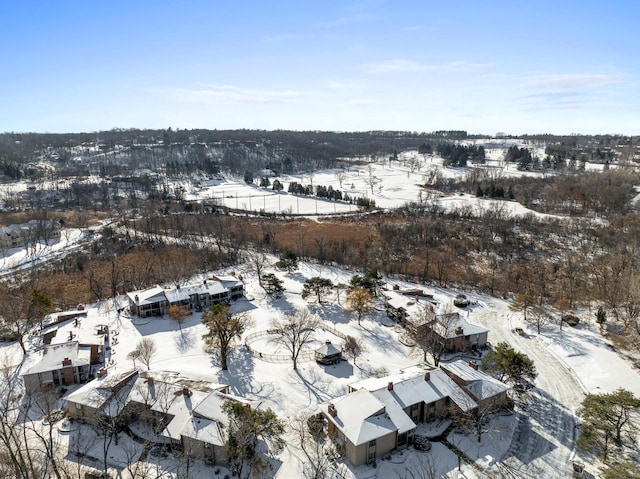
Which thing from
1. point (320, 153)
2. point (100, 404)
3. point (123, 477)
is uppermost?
point (320, 153)

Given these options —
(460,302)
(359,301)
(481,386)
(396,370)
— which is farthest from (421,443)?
(460,302)

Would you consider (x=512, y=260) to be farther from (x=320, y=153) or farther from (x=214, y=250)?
(x=320, y=153)

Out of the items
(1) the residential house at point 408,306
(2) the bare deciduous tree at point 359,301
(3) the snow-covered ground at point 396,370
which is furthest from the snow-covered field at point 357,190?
(2) the bare deciduous tree at point 359,301

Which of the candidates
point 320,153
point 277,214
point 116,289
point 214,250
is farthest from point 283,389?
point 320,153

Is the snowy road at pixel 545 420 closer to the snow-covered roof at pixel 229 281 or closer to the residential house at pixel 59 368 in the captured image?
the snow-covered roof at pixel 229 281

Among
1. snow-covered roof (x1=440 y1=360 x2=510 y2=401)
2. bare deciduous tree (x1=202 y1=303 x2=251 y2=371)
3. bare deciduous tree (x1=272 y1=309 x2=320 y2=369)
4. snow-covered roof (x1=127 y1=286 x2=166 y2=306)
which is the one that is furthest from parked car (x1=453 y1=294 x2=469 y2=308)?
snow-covered roof (x1=127 y1=286 x2=166 y2=306)

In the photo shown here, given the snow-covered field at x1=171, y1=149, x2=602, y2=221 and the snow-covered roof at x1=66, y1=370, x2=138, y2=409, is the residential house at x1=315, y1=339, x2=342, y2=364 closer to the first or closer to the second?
the snow-covered roof at x1=66, y1=370, x2=138, y2=409
